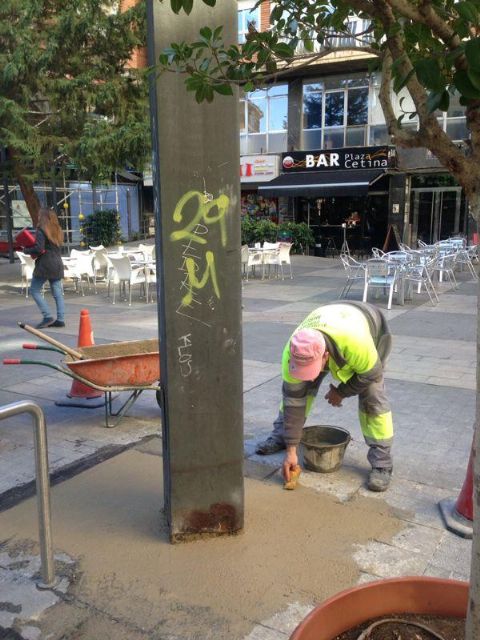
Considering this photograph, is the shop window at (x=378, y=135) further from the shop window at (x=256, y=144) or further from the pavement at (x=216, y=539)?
the pavement at (x=216, y=539)

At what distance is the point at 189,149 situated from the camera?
2906 millimetres

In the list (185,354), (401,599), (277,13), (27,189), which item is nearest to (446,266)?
(27,189)

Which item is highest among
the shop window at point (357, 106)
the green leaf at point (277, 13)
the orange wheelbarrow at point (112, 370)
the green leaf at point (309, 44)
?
the shop window at point (357, 106)

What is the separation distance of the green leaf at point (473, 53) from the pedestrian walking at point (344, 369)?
2.14 meters

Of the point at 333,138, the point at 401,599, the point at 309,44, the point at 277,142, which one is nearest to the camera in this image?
the point at 401,599

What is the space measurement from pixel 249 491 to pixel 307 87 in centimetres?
2460

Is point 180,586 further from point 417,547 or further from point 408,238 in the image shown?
point 408,238

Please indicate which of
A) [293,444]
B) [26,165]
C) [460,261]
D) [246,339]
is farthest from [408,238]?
[293,444]

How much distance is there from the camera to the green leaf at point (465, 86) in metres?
1.47

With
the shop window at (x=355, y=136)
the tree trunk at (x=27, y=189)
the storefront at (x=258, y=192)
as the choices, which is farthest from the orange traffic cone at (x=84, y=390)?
the shop window at (x=355, y=136)

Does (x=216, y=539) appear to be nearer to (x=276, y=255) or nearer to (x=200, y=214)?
(x=200, y=214)

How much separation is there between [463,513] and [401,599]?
61.4 inches

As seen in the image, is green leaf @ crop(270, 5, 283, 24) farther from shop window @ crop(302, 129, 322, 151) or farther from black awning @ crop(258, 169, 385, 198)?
shop window @ crop(302, 129, 322, 151)

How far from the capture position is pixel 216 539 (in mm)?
3277
